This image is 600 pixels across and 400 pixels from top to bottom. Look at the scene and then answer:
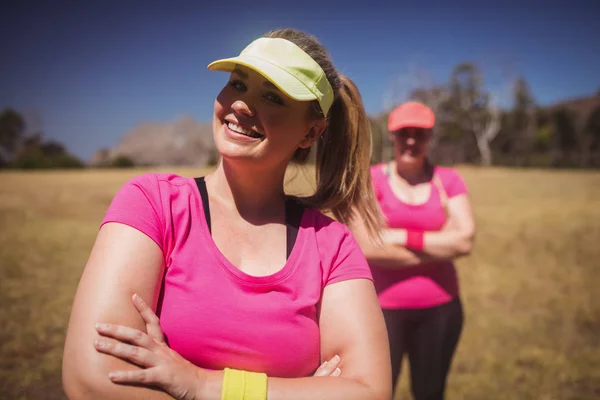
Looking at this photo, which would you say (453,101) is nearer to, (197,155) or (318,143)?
(197,155)

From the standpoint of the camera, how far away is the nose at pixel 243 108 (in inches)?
62.8

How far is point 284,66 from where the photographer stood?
1.59 metres

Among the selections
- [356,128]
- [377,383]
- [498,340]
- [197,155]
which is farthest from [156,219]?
[197,155]

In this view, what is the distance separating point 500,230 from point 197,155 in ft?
137

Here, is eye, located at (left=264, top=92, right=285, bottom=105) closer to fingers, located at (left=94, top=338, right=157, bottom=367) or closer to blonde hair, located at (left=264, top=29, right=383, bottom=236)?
blonde hair, located at (left=264, top=29, right=383, bottom=236)

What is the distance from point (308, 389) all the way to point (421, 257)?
169 cm

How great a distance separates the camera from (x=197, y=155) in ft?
164

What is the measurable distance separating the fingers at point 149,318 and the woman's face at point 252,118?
0.54 m

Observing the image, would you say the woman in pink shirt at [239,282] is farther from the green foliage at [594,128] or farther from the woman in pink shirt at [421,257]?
the green foliage at [594,128]

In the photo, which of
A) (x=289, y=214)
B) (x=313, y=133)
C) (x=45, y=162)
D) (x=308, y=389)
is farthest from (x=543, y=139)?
(x=308, y=389)

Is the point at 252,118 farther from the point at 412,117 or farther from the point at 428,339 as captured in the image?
the point at 428,339

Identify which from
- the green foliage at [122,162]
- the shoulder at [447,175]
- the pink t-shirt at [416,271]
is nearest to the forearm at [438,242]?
the pink t-shirt at [416,271]

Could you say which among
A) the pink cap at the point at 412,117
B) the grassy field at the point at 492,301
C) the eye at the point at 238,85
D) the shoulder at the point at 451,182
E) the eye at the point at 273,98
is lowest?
the grassy field at the point at 492,301

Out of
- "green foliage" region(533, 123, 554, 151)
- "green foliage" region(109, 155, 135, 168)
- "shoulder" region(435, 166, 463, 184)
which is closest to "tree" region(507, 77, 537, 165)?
"green foliage" region(533, 123, 554, 151)
